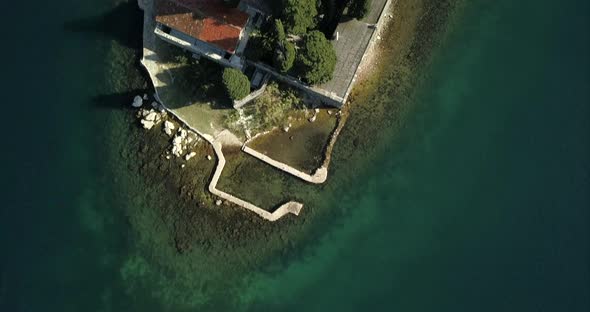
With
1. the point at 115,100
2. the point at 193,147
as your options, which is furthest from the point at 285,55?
the point at 115,100

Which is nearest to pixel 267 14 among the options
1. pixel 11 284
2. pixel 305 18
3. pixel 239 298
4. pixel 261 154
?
pixel 305 18

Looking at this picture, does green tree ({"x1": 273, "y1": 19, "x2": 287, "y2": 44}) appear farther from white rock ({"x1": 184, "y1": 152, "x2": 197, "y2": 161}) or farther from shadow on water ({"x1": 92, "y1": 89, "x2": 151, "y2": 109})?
shadow on water ({"x1": 92, "y1": 89, "x2": 151, "y2": 109})

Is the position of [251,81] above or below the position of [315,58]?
below

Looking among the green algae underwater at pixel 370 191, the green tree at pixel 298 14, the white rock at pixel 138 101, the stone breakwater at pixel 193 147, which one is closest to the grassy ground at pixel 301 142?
the green algae underwater at pixel 370 191

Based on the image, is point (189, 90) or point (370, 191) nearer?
point (189, 90)

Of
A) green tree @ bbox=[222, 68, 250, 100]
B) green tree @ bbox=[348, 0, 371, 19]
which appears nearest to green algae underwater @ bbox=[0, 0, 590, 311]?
green tree @ bbox=[348, 0, 371, 19]

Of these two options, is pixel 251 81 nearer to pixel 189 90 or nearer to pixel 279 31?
pixel 189 90

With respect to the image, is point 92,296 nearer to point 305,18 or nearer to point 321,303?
point 321,303
